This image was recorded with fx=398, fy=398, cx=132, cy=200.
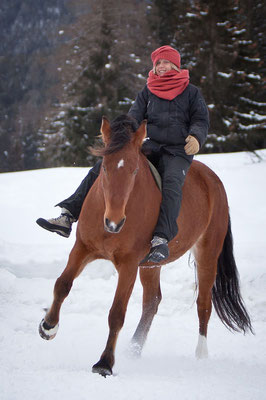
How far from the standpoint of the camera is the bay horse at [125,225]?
122 inches

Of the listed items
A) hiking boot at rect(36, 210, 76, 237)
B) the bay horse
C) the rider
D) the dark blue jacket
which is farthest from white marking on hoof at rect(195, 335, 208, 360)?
the dark blue jacket

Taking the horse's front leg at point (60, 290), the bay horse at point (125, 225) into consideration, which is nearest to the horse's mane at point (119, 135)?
the bay horse at point (125, 225)

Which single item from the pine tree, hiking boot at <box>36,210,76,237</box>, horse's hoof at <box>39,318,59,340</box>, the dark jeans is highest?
the dark jeans

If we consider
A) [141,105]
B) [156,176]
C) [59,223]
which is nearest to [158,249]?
[156,176]

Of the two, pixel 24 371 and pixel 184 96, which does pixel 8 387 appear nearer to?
pixel 24 371

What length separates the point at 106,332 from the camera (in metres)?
4.79

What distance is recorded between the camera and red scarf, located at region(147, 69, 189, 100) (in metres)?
4.22

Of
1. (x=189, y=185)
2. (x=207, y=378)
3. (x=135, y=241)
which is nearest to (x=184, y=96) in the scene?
(x=189, y=185)

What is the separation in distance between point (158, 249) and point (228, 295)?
2.18 m

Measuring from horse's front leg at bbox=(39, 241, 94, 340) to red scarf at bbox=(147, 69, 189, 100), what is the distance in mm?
1863

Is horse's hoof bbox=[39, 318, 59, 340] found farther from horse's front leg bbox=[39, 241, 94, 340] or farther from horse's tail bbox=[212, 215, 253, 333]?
horse's tail bbox=[212, 215, 253, 333]

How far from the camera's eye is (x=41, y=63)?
142ft

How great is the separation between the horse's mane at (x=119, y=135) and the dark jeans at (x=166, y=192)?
0.63m

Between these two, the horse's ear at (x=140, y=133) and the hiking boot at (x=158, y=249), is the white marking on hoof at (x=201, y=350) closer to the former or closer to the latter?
the hiking boot at (x=158, y=249)
